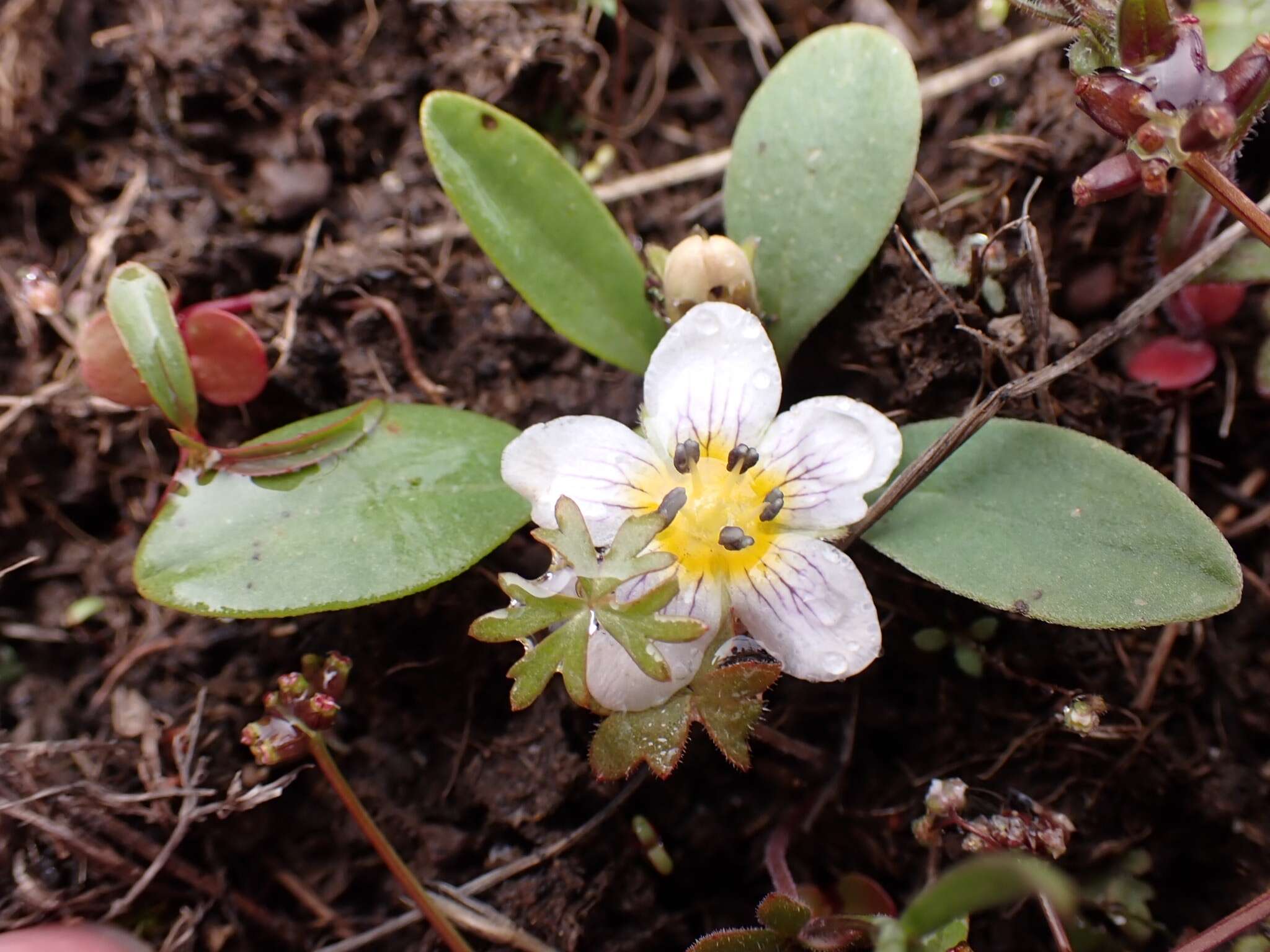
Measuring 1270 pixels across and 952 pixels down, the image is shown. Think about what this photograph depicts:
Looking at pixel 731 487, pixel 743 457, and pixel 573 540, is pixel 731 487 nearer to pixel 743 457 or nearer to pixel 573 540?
pixel 743 457

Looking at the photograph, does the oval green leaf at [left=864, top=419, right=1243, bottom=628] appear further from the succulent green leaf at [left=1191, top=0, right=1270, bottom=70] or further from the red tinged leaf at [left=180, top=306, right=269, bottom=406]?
the red tinged leaf at [left=180, top=306, right=269, bottom=406]

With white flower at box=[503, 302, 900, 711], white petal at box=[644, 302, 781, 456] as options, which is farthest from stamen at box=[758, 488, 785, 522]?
white petal at box=[644, 302, 781, 456]

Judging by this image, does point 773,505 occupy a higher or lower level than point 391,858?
higher

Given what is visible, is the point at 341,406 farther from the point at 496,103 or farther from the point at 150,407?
the point at 496,103

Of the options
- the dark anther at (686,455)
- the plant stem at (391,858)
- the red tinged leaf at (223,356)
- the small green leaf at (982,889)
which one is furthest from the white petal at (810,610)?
the red tinged leaf at (223,356)

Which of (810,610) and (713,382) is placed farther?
A: (713,382)

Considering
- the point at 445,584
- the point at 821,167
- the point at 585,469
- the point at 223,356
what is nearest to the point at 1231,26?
the point at 821,167

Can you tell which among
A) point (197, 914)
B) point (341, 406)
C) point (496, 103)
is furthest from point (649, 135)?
point (197, 914)
